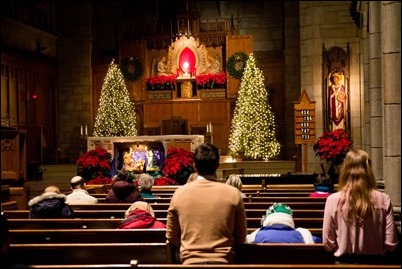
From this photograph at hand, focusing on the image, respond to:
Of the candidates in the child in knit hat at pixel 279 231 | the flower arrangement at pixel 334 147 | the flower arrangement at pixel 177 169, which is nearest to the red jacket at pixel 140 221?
the child in knit hat at pixel 279 231

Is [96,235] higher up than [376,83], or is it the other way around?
[376,83]

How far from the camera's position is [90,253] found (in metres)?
4.90

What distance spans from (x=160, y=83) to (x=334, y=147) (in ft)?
26.8

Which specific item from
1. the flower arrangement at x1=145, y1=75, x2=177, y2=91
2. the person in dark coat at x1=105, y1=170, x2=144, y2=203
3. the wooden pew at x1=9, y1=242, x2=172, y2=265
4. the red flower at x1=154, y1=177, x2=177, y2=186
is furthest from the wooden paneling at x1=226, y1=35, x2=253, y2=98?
the wooden pew at x1=9, y1=242, x2=172, y2=265

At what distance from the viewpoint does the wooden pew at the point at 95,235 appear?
210 inches

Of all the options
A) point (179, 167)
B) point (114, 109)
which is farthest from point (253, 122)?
point (179, 167)

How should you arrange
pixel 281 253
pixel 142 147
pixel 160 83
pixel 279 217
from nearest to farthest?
pixel 281 253 < pixel 279 217 < pixel 142 147 < pixel 160 83

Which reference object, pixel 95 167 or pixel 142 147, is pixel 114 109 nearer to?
pixel 142 147

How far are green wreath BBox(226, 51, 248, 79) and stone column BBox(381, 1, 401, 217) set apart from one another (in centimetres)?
1341

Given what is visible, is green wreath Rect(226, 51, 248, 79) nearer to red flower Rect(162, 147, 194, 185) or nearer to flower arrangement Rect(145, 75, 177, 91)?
flower arrangement Rect(145, 75, 177, 91)

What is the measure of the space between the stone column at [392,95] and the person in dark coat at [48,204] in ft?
10.2

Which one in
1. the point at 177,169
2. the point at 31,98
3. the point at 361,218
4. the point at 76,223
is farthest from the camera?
the point at 31,98

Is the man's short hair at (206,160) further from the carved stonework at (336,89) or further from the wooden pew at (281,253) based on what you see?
the carved stonework at (336,89)

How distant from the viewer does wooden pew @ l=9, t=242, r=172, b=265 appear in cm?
482
